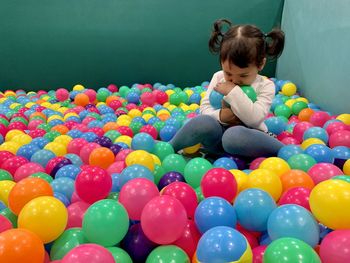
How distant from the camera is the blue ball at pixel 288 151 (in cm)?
125

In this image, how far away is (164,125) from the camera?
1.67m

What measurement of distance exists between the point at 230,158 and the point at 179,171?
0.63ft

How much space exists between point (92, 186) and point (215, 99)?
0.69m

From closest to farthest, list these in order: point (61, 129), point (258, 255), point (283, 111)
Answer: point (258, 255), point (61, 129), point (283, 111)

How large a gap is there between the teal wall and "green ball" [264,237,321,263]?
126cm

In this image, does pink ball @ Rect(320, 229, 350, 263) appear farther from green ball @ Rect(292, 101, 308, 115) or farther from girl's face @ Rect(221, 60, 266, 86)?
green ball @ Rect(292, 101, 308, 115)

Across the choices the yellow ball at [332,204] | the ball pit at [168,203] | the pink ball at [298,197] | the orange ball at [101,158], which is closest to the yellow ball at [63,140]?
the ball pit at [168,203]

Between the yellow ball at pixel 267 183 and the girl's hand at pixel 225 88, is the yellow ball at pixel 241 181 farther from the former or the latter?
the girl's hand at pixel 225 88

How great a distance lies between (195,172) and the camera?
1.10m

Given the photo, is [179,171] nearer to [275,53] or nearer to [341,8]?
[275,53]

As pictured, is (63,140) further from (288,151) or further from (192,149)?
(288,151)

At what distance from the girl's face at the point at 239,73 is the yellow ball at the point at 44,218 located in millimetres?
762

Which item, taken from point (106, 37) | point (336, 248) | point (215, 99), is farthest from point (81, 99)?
point (336, 248)

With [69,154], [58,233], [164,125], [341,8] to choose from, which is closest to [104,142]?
[69,154]
